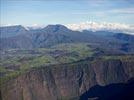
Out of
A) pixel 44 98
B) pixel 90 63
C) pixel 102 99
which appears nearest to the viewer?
pixel 102 99

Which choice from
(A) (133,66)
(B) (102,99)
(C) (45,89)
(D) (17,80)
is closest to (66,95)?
(C) (45,89)

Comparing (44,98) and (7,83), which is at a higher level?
(7,83)

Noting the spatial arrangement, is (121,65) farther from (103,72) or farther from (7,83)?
(7,83)

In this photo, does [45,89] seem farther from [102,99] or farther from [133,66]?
[133,66]

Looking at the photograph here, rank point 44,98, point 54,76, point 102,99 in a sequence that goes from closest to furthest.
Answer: point 102,99, point 44,98, point 54,76

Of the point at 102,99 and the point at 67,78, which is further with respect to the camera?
the point at 67,78

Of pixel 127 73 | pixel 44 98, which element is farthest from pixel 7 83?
pixel 127 73
